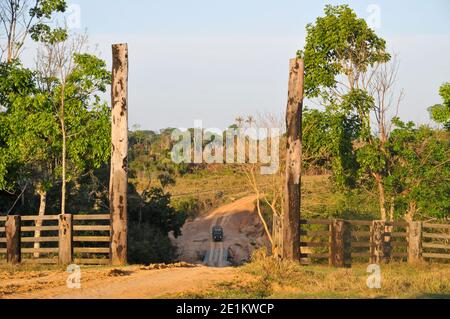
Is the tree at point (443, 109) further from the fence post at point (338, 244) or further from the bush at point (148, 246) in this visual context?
the bush at point (148, 246)

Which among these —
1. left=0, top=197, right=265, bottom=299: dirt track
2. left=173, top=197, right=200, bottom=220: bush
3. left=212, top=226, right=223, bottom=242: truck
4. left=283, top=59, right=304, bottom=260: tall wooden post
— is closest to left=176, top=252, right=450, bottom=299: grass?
left=0, top=197, right=265, bottom=299: dirt track

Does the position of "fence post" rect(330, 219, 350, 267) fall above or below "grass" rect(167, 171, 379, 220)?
below

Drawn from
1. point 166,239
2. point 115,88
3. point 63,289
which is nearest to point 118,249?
point 115,88

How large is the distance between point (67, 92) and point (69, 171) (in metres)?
2.99

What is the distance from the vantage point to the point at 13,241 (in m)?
22.0

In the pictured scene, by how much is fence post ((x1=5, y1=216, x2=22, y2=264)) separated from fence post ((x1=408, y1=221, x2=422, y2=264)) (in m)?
10.9

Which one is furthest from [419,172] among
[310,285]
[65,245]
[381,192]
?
[310,285]

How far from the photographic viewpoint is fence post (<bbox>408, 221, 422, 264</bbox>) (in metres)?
22.8

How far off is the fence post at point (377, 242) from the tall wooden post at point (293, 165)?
2734 mm

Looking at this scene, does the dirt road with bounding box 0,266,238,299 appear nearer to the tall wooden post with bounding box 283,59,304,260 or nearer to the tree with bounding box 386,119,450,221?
the tall wooden post with bounding box 283,59,304,260

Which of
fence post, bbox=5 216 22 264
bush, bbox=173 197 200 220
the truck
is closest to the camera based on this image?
fence post, bbox=5 216 22 264

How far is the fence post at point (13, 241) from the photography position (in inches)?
865

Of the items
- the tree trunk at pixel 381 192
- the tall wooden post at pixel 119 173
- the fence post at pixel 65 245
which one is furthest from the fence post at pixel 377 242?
the fence post at pixel 65 245

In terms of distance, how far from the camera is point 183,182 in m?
76.6
